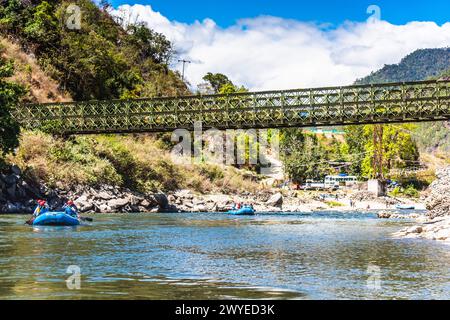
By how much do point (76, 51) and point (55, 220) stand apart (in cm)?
4484

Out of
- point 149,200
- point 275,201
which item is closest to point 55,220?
point 149,200

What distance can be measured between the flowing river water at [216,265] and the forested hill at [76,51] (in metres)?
44.8

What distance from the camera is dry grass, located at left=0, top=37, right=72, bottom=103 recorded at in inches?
2564

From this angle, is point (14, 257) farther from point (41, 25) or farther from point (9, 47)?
point (41, 25)

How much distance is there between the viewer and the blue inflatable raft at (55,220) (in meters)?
32.4

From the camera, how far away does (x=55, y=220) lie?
107 ft

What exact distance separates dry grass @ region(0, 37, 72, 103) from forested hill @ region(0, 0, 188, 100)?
1341 millimetres

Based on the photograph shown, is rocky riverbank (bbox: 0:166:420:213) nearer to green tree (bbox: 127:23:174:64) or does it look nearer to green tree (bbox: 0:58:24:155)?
green tree (bbox: 0:58:24:155)

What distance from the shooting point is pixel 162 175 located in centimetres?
6469

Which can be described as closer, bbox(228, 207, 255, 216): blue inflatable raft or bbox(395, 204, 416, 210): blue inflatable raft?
bbox(228, 207, 255, 216): blue inflatable raft

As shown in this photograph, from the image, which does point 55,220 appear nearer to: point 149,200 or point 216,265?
point 216,265

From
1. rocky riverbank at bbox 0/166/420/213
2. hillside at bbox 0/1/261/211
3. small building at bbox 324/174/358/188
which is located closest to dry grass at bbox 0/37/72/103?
hillside at bbox 0/1/261/211

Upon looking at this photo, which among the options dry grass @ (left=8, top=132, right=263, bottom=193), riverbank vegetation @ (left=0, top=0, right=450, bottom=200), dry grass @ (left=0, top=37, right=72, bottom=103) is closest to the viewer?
dry grass @ (left=8, top=132, right=263, bottom=193)

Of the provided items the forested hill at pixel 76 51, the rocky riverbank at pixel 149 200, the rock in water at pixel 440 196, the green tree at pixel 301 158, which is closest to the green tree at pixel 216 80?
the green tree at pixel 301 158
